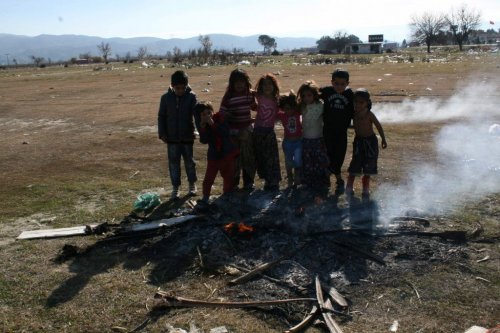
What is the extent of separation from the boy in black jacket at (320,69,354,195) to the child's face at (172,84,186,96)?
6.33 feet

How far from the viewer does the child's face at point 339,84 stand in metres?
5.77

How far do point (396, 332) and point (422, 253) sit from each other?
52.7 inches

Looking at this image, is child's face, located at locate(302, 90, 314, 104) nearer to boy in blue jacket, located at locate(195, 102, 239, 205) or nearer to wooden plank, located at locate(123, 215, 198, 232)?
boy in blue jacket, located at locate(195, 102, 239, 205)

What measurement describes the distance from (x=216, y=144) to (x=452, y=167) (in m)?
4.23

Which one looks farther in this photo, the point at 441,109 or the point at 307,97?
the point at 441,109

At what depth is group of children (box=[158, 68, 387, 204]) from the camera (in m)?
5.87

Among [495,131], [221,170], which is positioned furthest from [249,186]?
→ [495,131]

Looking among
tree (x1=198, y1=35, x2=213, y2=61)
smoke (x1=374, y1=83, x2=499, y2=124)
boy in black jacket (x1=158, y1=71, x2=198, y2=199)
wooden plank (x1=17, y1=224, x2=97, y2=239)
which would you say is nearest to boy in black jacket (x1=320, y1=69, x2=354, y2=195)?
boy in black jacket (x1=158, y1=71, x2=198, y2=199)

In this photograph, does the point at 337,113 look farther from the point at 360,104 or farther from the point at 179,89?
the point at 179,89

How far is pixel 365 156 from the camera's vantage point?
5953 millimetres

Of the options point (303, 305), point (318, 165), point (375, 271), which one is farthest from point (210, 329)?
point (318, 165)

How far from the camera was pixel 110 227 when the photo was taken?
5.60 m

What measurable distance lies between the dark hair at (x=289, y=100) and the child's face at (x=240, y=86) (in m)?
0.53

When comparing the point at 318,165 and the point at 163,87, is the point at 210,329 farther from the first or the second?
the point at 163,87
